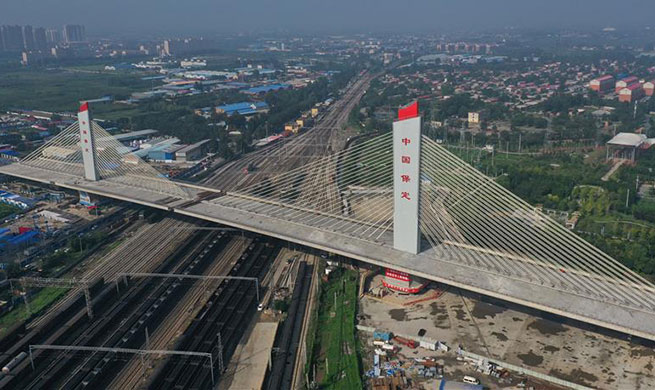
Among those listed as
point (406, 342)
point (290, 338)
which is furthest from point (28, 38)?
point (406, 342)

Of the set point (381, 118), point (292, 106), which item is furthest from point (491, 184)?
point (292, 106)

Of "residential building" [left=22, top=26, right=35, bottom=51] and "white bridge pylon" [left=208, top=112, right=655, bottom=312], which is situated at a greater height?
"residential building" [left=22, top=26, right=35, bottom=51]

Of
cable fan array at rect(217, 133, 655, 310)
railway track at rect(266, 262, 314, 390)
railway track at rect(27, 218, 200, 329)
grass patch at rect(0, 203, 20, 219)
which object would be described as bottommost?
railway track at rect(266, 262, 314, 390)

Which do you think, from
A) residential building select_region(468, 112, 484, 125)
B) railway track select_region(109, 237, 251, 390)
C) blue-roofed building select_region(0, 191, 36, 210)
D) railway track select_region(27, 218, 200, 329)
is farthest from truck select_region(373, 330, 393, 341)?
residential building select_region(468, 112, 484, 125)

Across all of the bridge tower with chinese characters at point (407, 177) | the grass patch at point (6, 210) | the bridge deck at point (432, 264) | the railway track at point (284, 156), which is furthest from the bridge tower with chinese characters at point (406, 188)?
the grass patch at point (6, 210)

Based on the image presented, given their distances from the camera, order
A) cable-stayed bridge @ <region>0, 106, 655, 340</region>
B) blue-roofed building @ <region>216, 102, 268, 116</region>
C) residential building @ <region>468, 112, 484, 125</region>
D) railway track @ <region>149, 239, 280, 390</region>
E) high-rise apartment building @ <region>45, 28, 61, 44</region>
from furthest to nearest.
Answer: high-rise apartment building @ <region>45, 28, 61, 44</region> → blue-roofed building @ <region>216, 102, 268, 116</region> → residential building @ <region>468, 112, 484, 125</region> → cable-stayed bridge @ <region>0, 106, 655, 340</region> → railway track @ <region>149, 239, 280, 390</region>

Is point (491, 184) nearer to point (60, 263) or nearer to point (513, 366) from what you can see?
point (513, 366)

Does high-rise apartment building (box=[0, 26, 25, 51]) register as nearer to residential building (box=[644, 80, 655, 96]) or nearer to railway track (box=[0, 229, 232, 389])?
residential building (box=[644, 80, 655, 96])

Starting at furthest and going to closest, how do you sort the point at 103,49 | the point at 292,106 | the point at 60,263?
the point at 103,49 < the point at 292,106 < the point at 60,263

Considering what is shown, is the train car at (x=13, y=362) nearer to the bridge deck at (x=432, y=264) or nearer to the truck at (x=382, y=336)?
the bridge deck at (x=432, y=264)
